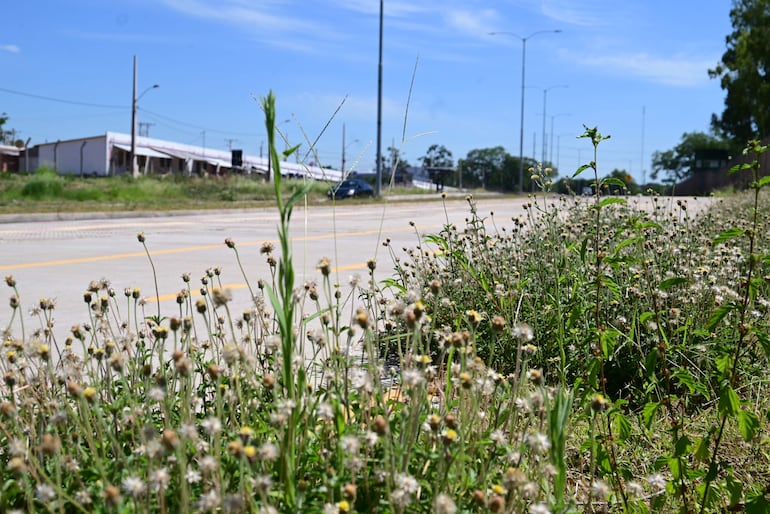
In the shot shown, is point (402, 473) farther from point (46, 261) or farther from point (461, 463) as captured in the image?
point (46, 261)

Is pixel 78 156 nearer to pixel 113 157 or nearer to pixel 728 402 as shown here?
pixel 113 157

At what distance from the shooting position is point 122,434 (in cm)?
218

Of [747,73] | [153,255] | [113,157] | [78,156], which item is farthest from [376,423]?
[78,156]

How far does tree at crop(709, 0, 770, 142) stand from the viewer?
170 feet

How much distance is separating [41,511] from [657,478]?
56.9 inches

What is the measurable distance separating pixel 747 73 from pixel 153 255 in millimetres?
50535

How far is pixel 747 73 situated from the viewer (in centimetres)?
5312

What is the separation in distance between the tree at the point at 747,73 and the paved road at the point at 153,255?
40466 millimetres

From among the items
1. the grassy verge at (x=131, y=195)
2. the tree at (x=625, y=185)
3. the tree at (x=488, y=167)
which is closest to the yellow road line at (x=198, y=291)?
the tree at (x=625, y=185)

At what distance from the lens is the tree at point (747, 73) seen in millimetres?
51906

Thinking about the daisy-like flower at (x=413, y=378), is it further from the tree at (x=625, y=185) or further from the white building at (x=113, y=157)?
the white building at (x=113, y=157)

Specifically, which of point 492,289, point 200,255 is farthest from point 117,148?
point 492,289

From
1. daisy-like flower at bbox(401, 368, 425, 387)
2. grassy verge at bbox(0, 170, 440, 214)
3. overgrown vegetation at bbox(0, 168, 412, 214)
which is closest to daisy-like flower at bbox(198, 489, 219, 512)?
daisy-like flower at bbox(401, 368, 425, 387)

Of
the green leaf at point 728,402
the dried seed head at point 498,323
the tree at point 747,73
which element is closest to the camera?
the dried seed head at point 498,323
